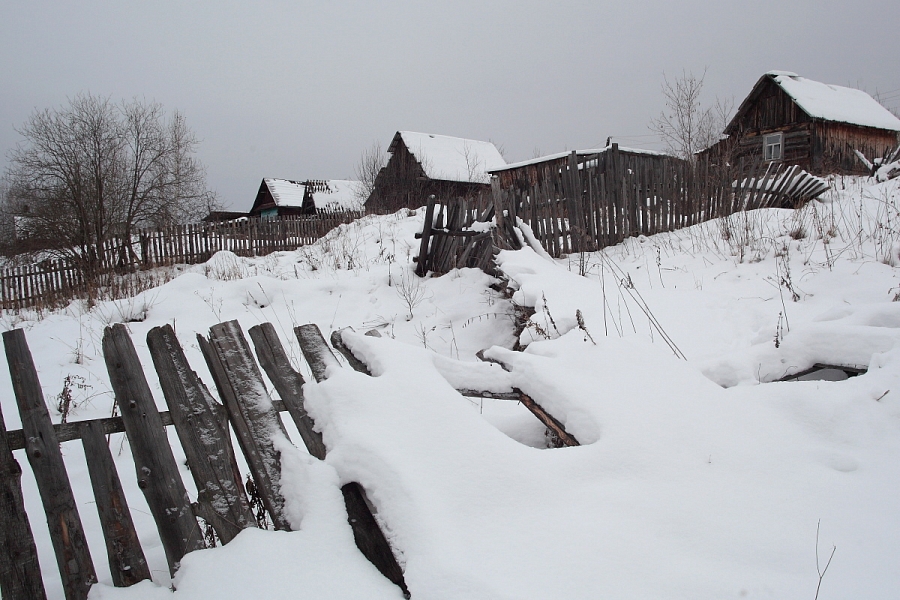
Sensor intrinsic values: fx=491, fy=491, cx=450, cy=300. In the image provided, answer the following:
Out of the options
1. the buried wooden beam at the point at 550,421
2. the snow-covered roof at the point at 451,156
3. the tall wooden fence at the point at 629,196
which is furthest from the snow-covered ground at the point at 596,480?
the snow-covered roof at the point at 451,156

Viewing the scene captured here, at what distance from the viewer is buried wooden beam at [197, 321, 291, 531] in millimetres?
1682

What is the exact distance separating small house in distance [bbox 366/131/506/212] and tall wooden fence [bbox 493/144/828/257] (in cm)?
1717

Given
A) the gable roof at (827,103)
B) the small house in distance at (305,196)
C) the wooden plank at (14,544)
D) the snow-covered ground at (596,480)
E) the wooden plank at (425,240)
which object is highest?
the gable roof at (827,103)

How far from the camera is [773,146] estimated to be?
23.1 metres

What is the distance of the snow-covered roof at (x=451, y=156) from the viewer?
92.4 ft

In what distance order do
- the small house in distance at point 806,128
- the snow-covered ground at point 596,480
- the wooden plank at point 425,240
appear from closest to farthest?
the snow-covered ground at point 596,480 → the wooden plank at point 425,240 → the small house in distance at point 806,128

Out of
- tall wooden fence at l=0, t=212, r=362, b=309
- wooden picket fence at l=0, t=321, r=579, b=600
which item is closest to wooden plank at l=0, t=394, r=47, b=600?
wooden picket fence at l=0, t=321, r=579, b=600

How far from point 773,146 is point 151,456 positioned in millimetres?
27964

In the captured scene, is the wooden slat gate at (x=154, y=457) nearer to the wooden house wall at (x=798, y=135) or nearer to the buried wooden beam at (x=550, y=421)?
the buried wooden beam at (x=550, y=421)

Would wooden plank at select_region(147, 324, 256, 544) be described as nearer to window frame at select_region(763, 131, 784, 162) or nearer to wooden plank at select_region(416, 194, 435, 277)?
wooden plank at select_region(416, 194, 435, 277)

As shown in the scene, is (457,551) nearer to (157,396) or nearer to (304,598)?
(304,598)

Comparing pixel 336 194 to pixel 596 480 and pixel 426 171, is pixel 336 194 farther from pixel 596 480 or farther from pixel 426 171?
pixel 596 480

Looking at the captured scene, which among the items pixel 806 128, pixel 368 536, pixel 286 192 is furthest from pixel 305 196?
pixel 368 536

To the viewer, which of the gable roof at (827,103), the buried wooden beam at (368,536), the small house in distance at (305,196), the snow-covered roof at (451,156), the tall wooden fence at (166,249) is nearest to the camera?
the buried wooden beam at (368,536)
